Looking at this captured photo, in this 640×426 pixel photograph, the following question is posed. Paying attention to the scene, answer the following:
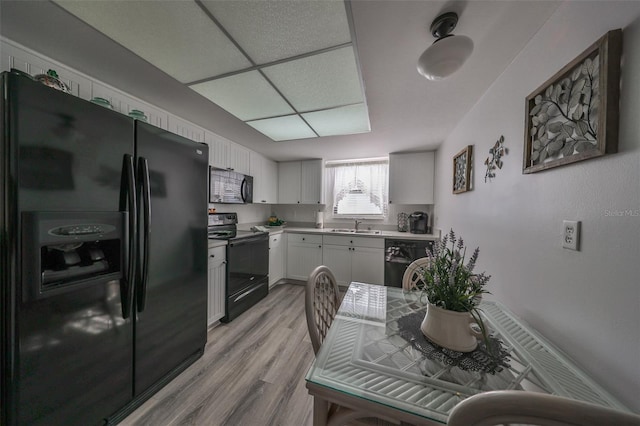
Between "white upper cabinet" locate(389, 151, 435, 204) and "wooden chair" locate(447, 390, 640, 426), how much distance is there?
3.07m

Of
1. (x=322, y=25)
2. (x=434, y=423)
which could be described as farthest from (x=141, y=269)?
(x=322, y=25)

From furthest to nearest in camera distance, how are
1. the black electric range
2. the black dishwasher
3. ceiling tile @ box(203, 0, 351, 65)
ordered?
the black dishwasher < the black electric range < ceiling tile @ box(203, 0, 351, 65)

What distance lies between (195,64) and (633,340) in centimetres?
222

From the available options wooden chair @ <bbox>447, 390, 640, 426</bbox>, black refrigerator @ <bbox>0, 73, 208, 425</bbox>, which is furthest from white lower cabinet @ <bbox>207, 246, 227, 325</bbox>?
wooden chair @ <bbox>447, 390, 640, 426</bbox>

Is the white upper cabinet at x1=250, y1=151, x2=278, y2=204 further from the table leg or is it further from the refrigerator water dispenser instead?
the table leg

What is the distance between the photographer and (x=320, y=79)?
1429mm

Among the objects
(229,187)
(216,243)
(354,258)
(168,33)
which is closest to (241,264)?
(216,243)

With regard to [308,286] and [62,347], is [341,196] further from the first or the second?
[62,347]

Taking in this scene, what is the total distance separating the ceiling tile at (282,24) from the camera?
36.4 inches

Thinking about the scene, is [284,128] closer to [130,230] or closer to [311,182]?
[311,182]

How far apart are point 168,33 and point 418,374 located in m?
1.86

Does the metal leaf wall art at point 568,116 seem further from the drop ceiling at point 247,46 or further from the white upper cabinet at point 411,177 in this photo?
the white upper cabinet at point 411,177

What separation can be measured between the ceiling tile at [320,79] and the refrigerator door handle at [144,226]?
962mm

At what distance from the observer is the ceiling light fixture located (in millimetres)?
949
